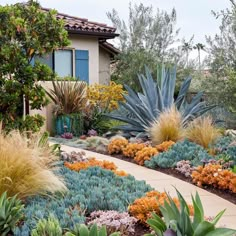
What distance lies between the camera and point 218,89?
11.2 meters

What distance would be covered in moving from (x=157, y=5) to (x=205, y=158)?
48.3ft

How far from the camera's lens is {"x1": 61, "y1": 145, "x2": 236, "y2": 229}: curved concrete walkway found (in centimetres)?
591

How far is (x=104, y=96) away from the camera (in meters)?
15.6

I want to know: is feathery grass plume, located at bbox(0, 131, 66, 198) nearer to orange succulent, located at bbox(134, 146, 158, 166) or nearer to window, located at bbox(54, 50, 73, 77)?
orange succulent, located at bbox(134, 146, 158, 166)

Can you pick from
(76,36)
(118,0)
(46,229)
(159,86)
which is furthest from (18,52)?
(118,0)

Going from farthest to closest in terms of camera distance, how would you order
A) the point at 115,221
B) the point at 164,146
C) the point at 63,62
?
the point at 63,62
the point at 164,146
the point at 115,221

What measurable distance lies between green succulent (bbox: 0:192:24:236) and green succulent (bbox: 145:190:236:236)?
4.88 ft

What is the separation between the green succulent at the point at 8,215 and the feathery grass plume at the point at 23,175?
0.44 m

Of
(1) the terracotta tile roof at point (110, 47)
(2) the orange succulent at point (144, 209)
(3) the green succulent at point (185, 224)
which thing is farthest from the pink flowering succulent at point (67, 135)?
(3) the green succulent at point (185, 224)

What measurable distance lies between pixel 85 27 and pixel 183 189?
485 inches

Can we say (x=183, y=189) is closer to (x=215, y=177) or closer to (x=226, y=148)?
(x=215, y=177)

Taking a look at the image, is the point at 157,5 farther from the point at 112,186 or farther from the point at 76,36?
the point at 112,186

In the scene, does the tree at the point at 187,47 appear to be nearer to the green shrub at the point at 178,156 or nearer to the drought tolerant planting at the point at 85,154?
the drought tolerant planting at the point at 85,154

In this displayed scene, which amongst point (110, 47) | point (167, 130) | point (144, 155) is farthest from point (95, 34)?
point (144, 155)
